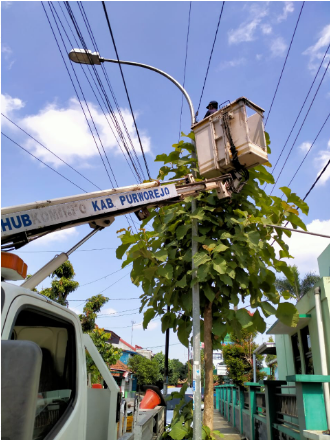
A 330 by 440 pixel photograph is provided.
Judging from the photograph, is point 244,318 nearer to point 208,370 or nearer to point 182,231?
point 208,370

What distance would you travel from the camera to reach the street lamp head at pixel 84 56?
7.14 metres

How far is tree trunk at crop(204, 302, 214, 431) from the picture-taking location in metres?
5.34

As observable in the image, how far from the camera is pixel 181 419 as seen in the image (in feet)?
17.6

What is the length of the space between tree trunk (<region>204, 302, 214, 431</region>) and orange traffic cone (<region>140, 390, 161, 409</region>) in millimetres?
2316

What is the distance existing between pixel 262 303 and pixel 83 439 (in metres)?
3.35

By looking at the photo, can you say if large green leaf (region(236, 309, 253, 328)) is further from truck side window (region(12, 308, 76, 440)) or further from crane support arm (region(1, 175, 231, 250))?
truck side window (region(12, 308, 76, 440))

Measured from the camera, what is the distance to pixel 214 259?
503 cm

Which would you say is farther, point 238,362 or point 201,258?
point 238,362

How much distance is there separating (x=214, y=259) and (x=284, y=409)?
481 centimetres

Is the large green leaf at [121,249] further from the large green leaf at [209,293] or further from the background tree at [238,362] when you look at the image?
the background tree at [238,362]

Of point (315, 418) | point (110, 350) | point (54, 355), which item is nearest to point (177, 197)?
point (54, 355)

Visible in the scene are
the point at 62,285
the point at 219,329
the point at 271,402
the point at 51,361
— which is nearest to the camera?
the point at 51,361

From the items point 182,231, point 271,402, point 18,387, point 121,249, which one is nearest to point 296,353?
point 271,402

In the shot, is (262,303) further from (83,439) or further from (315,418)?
(83,439)
